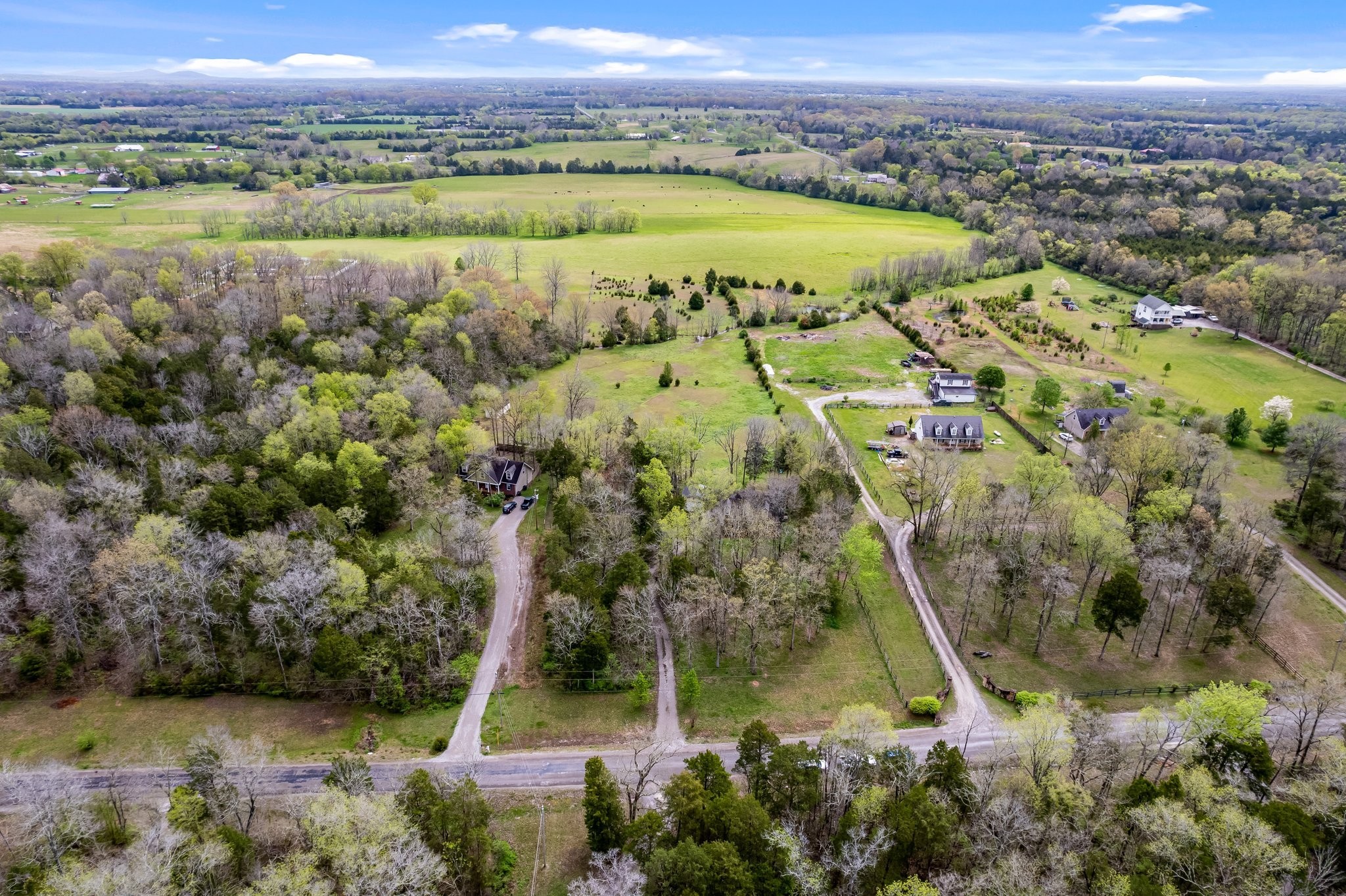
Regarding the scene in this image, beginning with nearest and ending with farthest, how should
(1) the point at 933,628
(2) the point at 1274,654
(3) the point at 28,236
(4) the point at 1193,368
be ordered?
1. (2) the point at 1274,654
2. (1) the point at 933,628
3. (4) the point at 1193,368
4. (3) the point at 28,236

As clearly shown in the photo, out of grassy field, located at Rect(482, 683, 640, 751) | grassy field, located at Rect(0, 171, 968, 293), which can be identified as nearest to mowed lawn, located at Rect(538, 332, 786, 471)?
grassy field, located at Rect(482, 683, 640, 751)

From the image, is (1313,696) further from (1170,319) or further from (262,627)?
(1170,319)

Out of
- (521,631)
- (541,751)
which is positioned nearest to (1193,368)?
(521,631)

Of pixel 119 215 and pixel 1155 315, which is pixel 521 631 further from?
pixel 119 215

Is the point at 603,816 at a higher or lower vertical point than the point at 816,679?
higher

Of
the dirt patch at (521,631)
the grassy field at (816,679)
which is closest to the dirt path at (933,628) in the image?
the grassy field at (816,679)

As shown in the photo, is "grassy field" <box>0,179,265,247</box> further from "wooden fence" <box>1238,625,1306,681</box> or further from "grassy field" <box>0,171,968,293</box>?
"wooden fence" <box>1238,625,1306,681</box>

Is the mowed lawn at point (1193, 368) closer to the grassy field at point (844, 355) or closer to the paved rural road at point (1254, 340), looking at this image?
the paved rural road at point (1254, 340)
